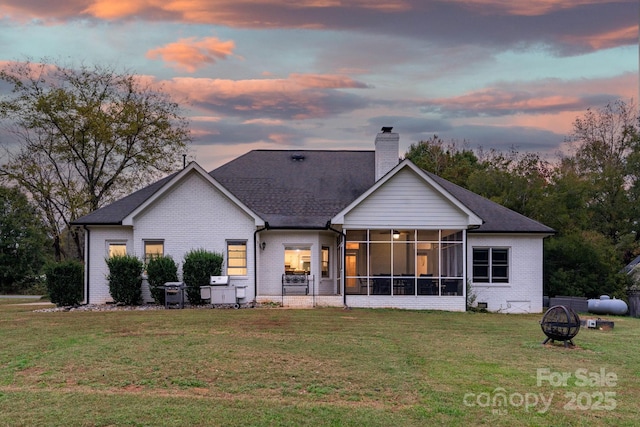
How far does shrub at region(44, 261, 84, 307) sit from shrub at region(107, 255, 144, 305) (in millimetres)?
1281

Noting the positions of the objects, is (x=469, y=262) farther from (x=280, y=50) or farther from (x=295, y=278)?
(x=280, y=50)

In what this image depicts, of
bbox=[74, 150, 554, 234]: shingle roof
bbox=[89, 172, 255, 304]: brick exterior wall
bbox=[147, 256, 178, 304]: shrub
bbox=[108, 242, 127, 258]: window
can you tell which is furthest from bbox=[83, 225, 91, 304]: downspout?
bbox=[147, 256, 178, 304]: shrub

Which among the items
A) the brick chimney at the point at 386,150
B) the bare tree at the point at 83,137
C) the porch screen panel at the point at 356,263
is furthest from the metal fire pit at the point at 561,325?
the bare tree at the point at 83,137

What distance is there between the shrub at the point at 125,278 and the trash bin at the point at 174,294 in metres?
1.69

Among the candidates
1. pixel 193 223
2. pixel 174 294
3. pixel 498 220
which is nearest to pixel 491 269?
pixel 498 220

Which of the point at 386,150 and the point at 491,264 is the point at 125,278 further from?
the point at 491,264

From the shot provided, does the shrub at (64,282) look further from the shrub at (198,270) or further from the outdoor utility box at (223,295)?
the outdoor utility box at (223,295)

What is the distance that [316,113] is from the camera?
107 ft

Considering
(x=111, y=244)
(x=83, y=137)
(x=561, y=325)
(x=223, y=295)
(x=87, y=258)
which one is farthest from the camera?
(x=83, y=137)

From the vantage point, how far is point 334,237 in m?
24.4

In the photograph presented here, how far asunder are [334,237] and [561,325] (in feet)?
42.4

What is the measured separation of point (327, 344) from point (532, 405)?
5.03 metres

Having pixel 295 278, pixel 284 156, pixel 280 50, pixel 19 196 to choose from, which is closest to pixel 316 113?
pixel 284 156

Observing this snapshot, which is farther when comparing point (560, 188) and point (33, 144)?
point (33, 144)
